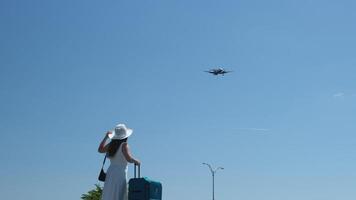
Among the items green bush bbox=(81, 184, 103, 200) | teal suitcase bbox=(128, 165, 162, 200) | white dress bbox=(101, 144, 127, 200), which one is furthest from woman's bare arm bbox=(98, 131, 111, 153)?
green bush bbox=(81, 184, 103, 200)

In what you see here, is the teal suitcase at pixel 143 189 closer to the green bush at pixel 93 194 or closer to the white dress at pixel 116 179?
the white dress at pixel 116 179

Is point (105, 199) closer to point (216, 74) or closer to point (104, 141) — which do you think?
point (104, 141)

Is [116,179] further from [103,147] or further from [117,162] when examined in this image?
[103,147]

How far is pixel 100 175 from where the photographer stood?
748 centimetres

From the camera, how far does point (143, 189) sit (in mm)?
6898

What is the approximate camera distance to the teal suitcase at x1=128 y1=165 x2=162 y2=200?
6879mm

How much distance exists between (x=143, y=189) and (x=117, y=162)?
1.80 ft

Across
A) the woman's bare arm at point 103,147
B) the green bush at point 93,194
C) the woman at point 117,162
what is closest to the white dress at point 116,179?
the woman at point 117,162

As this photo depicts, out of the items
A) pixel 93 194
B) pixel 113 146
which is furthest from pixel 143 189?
pixel 93 194

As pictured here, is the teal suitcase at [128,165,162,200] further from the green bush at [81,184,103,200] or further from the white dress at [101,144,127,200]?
the green bush at [81,184,103,200]

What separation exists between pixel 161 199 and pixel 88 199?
3626cm

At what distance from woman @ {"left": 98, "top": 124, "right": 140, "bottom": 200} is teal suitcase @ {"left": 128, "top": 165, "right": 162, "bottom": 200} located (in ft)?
0.53

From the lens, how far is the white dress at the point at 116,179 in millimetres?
7160

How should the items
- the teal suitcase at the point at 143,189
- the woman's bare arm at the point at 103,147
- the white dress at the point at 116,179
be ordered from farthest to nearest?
the woman's bare arm at the point at 103,147 → the white dress at the point at 116,179 → the teal suitcase at the point at 143,189
